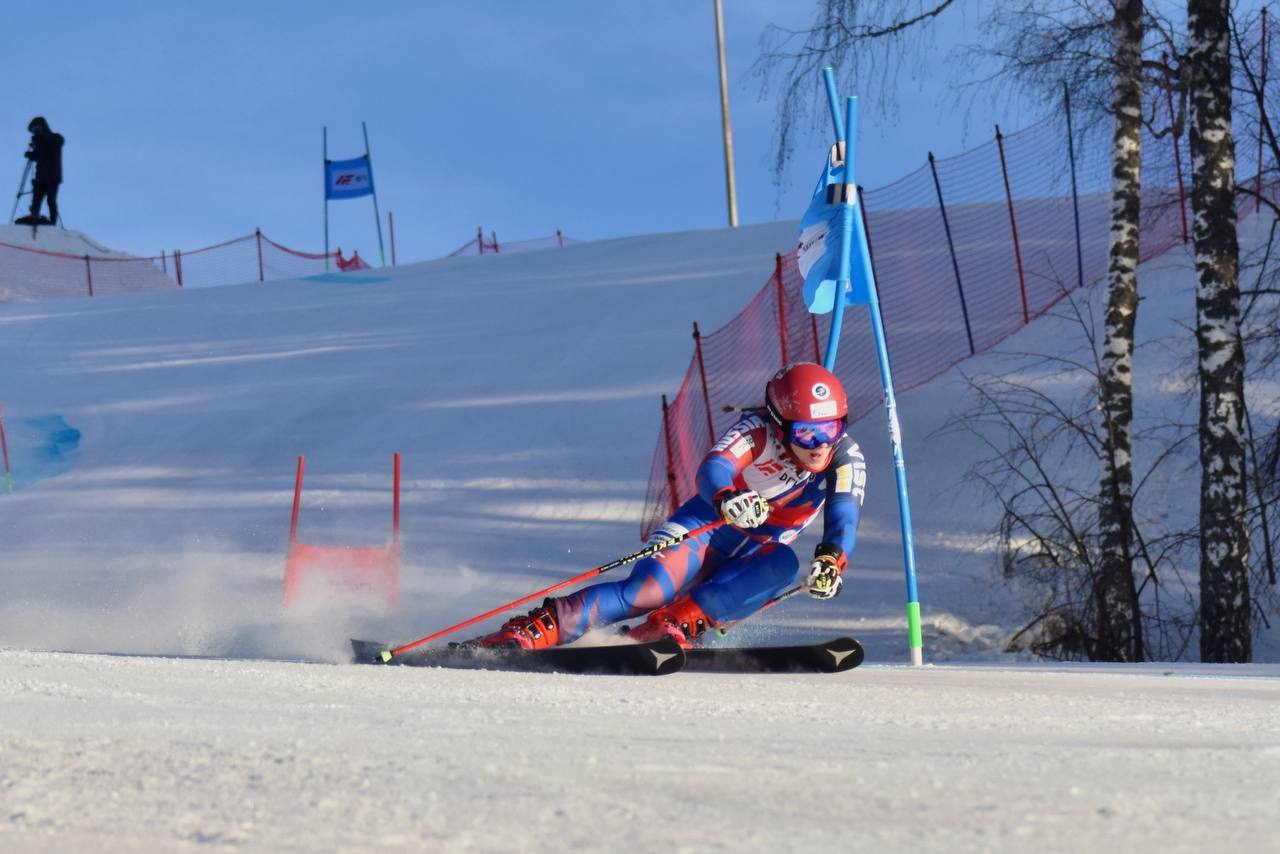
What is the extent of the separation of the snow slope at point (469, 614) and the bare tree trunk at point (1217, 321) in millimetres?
994

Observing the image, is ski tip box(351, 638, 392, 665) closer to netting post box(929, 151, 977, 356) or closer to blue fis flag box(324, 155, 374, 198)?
netting post box(929, 151, 977, 356)

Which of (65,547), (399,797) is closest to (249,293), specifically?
(65,547)

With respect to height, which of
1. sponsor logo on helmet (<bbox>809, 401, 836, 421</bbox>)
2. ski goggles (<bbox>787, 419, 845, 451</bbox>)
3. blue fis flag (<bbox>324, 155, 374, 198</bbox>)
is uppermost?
blue fis flag (<bbox>324, 155, 374, 198</bbox>)

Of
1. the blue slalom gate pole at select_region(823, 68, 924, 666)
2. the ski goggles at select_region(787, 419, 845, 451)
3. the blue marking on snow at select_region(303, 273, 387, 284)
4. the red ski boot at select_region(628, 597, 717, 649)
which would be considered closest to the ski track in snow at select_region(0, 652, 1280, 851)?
the red ski boot at select_region(628, 597, 717, 649)

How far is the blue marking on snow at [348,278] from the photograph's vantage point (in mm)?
23828

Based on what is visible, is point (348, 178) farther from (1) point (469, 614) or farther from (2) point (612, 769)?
(2) point (612, 769)

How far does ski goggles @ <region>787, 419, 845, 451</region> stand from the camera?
5.88 meters

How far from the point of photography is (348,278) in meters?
→ 24.3

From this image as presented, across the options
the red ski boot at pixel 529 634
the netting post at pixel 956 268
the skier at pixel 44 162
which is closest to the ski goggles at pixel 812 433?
the red ski boot at pixel 529 634

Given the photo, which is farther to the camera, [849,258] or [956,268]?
[956,268]

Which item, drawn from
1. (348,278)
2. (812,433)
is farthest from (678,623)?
(348,278)

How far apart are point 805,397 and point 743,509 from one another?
0.57 metres

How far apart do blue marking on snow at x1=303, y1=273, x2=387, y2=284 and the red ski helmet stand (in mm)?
18390

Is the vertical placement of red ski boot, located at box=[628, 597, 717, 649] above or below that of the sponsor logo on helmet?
below
